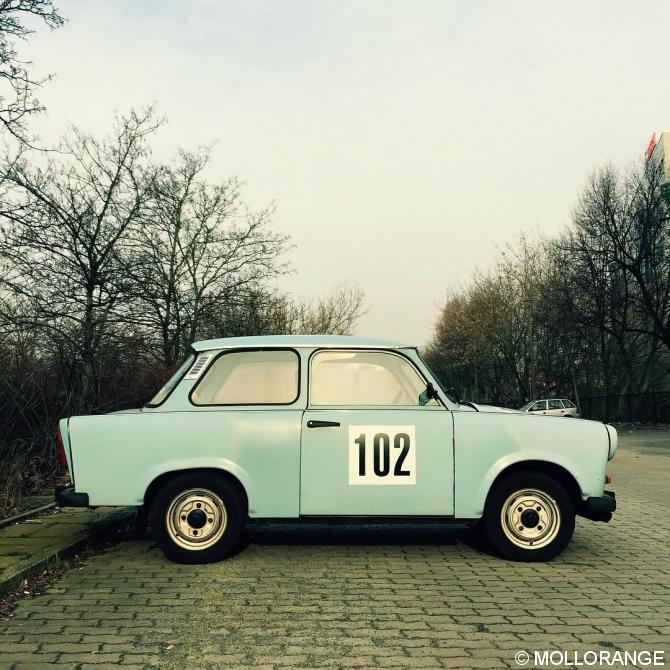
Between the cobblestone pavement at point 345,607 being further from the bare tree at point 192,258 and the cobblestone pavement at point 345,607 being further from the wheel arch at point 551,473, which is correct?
the bare tree at point 192,258

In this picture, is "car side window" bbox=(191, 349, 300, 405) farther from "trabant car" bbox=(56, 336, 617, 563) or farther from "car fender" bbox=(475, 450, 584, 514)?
"car fender" bbox=(475, 450, 584, 514)

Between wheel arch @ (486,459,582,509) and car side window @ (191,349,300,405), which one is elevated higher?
car side window @ (191,349,300,405)

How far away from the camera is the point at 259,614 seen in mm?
4898

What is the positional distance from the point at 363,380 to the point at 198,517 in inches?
69.6

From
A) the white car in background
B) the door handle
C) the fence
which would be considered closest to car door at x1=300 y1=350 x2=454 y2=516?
the door handle

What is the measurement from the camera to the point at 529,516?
6355mm

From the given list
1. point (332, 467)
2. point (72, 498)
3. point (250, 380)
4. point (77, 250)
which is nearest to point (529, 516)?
point (332, 467)

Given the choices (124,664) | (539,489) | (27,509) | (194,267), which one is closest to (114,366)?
(27,509)

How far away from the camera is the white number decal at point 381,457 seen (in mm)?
6223

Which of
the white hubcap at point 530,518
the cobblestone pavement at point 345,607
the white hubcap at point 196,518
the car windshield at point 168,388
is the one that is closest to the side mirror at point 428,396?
the white hubcap at point 530,518

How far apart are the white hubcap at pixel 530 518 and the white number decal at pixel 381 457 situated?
0.87m

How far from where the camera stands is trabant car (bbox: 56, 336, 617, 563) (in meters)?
6.22

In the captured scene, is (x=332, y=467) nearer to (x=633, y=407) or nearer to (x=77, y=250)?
(x=77, y=250)

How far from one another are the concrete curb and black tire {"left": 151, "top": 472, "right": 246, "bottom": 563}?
86 cm
